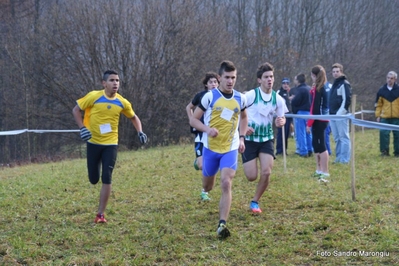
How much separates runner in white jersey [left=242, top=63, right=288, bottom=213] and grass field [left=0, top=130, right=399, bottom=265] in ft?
1.76

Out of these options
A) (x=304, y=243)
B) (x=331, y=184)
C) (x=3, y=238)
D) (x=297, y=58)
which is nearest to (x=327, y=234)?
(x=304, y=243)

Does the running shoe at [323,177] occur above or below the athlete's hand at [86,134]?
below

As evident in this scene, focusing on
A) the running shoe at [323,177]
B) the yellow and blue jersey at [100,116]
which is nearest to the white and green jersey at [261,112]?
the yellow and blue jersey at [100,116]

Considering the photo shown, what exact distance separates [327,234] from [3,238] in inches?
156

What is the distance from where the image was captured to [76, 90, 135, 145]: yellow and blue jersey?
6.94 m

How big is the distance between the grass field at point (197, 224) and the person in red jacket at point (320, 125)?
1.44ft

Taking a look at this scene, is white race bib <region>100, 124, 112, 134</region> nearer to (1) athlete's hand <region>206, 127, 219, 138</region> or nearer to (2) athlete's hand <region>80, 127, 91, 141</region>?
(2) athlete's hand <region>80, 127, 91, 141</region>

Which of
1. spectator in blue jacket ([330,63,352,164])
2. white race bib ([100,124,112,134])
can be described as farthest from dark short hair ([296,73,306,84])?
white race bib ([100,124,112,134])

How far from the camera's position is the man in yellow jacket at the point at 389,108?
12883mm

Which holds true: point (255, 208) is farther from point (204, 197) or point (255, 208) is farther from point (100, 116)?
point (100, 116)

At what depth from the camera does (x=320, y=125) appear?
9.66m

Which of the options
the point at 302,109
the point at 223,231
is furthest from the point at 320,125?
the point at 223,231

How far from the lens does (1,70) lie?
77.7 feet

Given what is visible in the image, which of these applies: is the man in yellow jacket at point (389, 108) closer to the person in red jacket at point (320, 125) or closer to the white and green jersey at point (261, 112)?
the person in red jacket at point (320, 125)
